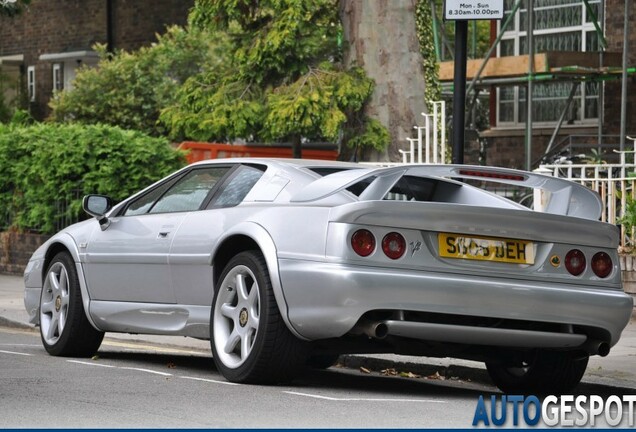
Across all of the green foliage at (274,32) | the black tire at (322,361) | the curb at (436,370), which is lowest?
the curb at (436,370)

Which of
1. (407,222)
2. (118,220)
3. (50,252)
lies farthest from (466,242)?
(50,252)

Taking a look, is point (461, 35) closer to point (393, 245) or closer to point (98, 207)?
point (98, 207)

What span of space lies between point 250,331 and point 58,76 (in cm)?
2952

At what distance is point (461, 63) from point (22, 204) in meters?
11.2

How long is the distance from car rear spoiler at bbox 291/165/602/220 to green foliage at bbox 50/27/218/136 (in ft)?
64.0

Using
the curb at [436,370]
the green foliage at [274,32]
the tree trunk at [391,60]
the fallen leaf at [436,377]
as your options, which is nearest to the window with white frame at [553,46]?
the green foliage at [274,32]

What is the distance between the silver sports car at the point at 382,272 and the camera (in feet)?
26.9

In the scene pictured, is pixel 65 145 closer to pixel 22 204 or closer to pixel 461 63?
pixel 22 204

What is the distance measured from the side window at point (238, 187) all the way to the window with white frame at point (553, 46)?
627 inches

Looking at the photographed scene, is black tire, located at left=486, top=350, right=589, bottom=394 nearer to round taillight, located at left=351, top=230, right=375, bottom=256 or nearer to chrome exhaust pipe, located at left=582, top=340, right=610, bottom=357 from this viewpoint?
chrome exhaust pipe, located at left=582, top=340, right=610, bottom=357

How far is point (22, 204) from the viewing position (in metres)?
21.3

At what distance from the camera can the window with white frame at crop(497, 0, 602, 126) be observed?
25186 millimetres

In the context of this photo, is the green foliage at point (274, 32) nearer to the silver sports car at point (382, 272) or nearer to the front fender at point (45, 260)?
the front fender at point (45, 260)

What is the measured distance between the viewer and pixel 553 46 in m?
25.8
